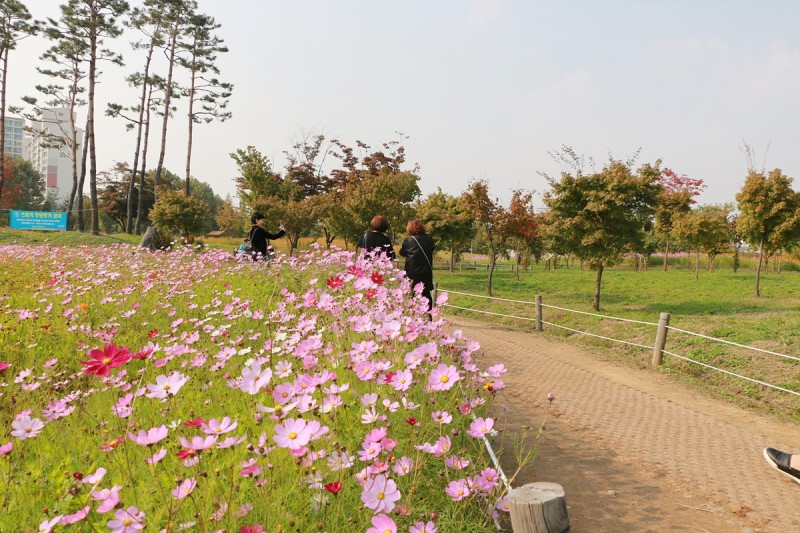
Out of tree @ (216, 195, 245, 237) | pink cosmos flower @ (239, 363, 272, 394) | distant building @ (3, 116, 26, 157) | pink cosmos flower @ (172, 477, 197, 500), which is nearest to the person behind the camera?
pink cosmos flower @ (172, 477, 197, 500)

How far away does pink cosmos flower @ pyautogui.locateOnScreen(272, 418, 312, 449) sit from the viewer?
148 cm

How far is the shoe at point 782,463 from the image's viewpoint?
3590 millimetres

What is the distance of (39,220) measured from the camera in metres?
25.2

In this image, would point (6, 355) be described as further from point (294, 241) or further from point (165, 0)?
point (165, 0)

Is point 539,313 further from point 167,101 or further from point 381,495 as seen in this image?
point 167,101

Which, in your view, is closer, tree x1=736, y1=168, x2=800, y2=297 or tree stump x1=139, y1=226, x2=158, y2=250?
tree stump x1=139, y1=226, x2=158, y2=250

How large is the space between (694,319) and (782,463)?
8954 millimetres

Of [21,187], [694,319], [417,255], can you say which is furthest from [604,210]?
[21,187]

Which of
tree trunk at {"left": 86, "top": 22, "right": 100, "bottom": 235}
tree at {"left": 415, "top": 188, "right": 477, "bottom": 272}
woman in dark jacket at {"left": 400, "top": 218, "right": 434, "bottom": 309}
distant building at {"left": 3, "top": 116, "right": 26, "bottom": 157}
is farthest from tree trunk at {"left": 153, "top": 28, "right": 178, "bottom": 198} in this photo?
distant building at {"left": 3, "top": 116, "right": 26, "bottom": 157}

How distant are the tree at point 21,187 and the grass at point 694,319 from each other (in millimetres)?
47219

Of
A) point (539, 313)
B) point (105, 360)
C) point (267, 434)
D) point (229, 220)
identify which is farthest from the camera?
point (229, 220)

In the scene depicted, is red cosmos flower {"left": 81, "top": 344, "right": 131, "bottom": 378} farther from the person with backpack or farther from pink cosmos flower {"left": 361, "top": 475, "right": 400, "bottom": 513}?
the person with backpack

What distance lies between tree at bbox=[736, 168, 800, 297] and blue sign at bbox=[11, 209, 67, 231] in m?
29.4

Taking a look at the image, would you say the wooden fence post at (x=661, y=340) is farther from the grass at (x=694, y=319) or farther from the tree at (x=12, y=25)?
the tree at (x=12, y=25)
